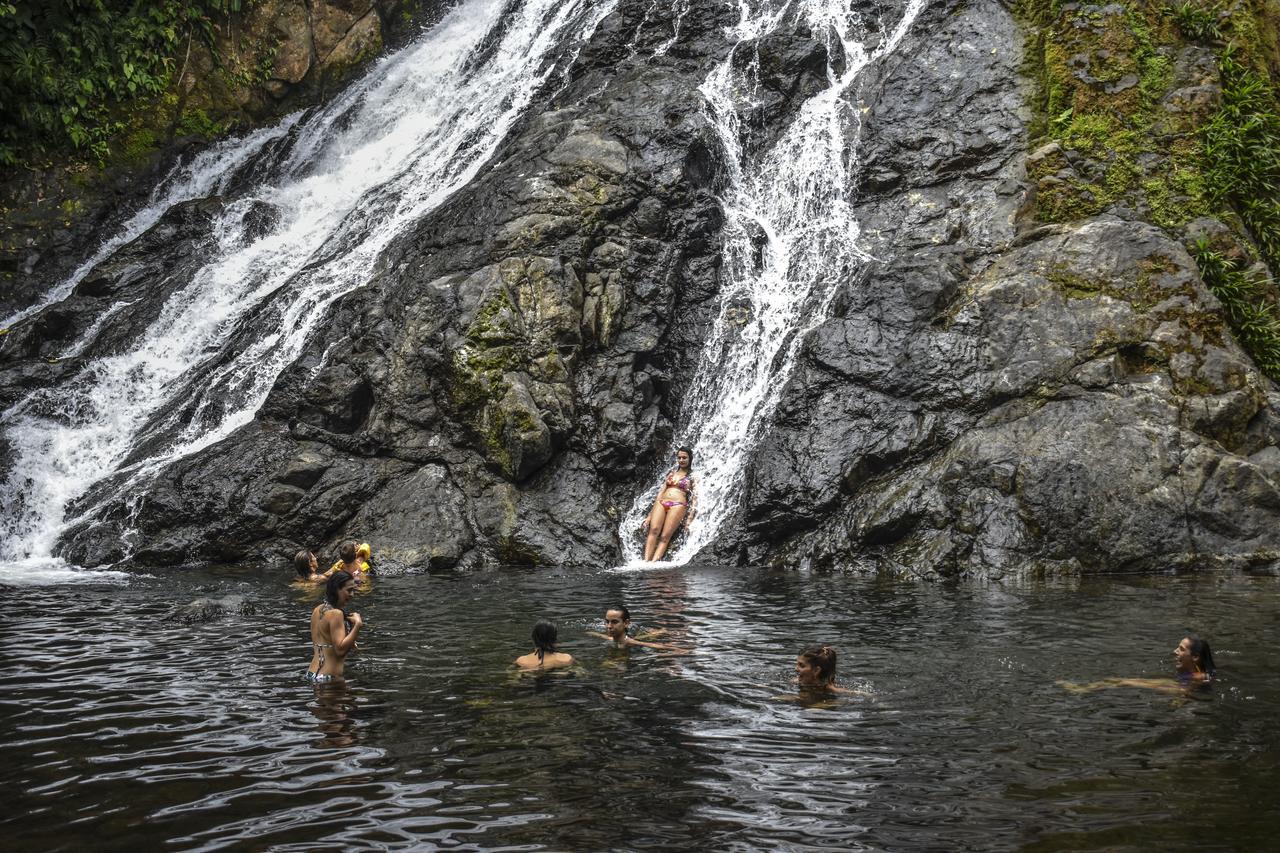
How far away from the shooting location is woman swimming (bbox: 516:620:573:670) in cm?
954

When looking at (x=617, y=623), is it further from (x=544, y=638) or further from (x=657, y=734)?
(x=657, y=734)

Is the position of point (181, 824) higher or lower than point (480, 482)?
lower

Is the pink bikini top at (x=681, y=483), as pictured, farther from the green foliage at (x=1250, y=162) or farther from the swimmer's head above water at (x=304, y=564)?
the green foliage at (x=1250, y=162)

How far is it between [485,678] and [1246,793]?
243 inches

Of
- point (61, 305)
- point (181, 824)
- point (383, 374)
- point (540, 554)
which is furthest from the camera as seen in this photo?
point (61, 305)

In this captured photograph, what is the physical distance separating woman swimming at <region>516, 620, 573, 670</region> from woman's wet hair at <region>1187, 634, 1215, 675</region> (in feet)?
18.6

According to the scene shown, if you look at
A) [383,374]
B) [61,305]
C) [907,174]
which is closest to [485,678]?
[383,374]

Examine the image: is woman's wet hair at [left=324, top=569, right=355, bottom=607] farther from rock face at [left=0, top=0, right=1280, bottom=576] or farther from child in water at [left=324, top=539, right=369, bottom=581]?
rock face at [left=0, top=0, right=1280, bottom=576]

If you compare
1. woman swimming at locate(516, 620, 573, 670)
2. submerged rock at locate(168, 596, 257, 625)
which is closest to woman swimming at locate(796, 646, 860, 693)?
woman swimming at locate(516, 620, 573, 670)

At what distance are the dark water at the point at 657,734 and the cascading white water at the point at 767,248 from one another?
6524mm

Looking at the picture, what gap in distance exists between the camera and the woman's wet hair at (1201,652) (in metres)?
8.53

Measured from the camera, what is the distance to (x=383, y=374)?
19.4 meters

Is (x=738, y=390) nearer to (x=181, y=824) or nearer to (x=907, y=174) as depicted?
(x=907, y=174)

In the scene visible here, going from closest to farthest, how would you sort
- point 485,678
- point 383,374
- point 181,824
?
point 181,824, point 485,678, point 383,374
